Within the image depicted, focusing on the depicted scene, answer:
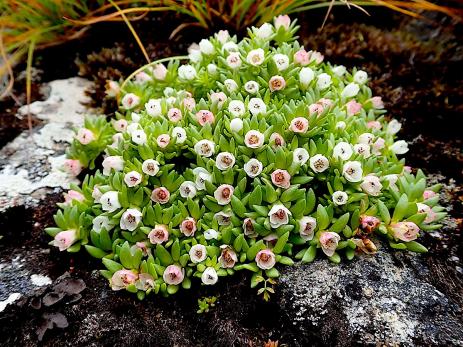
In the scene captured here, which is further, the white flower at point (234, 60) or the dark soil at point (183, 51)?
the white flower at point (234, 60)

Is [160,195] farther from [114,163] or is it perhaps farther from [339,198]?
[339,198]

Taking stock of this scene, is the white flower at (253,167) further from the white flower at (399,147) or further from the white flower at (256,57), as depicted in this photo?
the white flower at (399,147)

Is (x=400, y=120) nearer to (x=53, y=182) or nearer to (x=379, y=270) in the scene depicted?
(x=379, y=270)

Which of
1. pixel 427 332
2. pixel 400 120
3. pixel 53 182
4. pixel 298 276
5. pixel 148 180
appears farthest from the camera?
pixel 400 120

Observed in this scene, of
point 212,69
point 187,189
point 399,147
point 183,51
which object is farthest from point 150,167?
point 183,51

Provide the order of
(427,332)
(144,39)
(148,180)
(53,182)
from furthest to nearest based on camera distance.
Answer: (144,39), (53,182), (148,180), (427,332)

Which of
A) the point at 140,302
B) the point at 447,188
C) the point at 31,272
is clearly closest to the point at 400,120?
the point at 447,188

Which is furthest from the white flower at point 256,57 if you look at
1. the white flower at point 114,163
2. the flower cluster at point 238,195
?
the white flower at point 114,163
